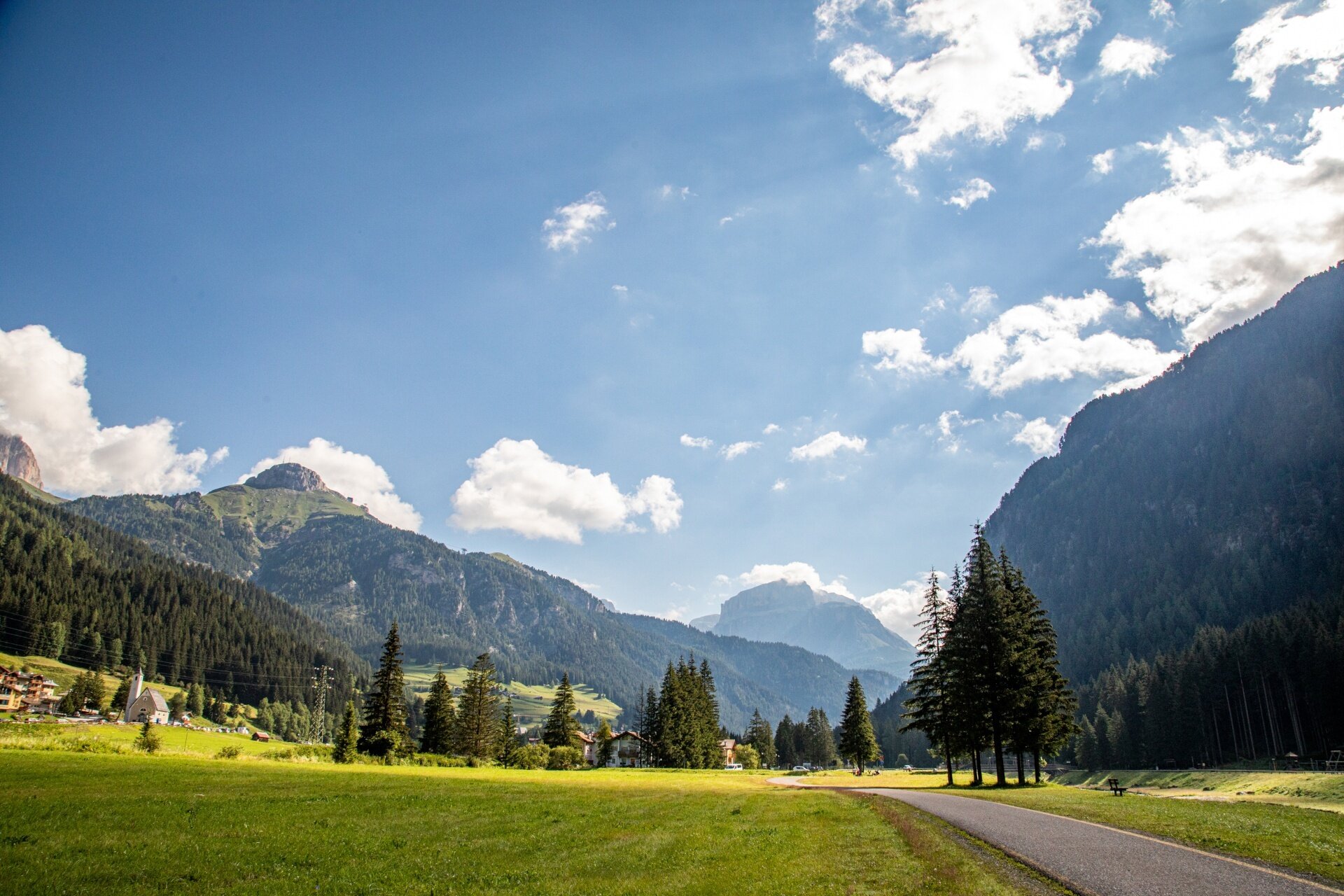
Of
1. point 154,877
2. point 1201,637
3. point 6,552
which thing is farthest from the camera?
point 6,552

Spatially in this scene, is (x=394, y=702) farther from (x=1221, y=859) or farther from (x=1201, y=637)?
(x=1201, y=637)

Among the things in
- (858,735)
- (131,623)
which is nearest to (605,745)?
(858,735)

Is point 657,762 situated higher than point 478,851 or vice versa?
point 478,851

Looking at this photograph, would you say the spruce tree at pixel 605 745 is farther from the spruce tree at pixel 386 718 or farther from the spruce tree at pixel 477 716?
the spruce tree at pixel 386 718

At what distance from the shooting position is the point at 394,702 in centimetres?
7125

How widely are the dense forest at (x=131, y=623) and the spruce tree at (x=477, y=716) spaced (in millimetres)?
118696

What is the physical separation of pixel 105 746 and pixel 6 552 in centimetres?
16438

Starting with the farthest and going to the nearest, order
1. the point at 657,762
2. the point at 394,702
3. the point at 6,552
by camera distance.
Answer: the point at 6,552, the point at 657,762, the point at 394,702

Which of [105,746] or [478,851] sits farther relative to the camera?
[105,746]

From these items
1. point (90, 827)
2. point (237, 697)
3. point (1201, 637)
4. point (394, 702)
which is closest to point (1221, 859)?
point (90, 827)

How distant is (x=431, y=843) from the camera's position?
58.3 ft

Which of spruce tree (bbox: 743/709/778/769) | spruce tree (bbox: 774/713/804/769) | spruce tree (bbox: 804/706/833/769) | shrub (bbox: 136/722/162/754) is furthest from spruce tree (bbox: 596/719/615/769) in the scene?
shrub (bbox: 136/722/162/754)

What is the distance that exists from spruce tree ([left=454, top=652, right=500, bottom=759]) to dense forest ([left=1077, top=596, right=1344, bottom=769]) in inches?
3240

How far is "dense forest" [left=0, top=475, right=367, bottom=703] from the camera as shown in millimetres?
148500
